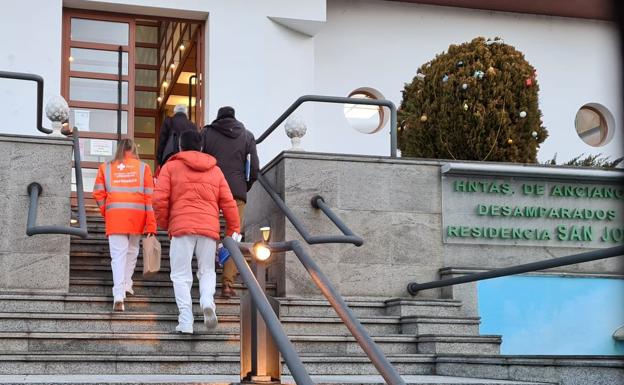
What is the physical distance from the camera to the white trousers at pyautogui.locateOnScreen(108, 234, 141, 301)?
8.20 meters

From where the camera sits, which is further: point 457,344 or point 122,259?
point 122,259

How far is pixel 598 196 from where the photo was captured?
10.6m

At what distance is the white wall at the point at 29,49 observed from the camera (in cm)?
1293

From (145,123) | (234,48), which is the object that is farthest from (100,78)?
(145,123)

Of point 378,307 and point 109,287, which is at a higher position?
point 109,287

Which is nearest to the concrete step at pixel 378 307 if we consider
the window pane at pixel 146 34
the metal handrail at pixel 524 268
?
the metal handrail at pixel 524 268

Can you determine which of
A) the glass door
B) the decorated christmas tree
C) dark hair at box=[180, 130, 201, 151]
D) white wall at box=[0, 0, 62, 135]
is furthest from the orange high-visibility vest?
the glass door

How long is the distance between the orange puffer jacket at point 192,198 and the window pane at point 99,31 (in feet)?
21.4

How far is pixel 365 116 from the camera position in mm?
15656

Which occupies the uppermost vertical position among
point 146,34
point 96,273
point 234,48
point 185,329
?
point 146,34

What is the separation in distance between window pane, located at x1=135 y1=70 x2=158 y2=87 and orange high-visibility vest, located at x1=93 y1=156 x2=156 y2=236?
1006cm

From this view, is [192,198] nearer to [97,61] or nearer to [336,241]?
[336,241]

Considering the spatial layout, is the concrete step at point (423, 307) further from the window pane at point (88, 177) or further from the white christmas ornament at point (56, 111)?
the window pane at point (88, 177)

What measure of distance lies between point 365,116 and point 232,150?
6.26 meters
